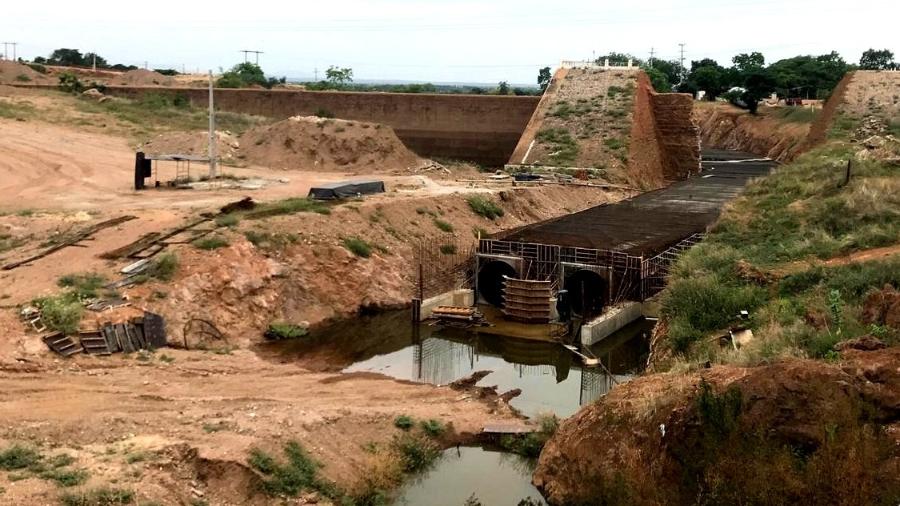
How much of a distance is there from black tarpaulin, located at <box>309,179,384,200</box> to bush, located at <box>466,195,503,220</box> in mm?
4057

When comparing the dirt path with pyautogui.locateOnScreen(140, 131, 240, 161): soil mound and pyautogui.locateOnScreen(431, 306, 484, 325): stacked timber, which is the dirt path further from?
pyautogui.locateOnScreen(140, 131, 240, 161): soil mound

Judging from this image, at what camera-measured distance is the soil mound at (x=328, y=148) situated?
48.8 m

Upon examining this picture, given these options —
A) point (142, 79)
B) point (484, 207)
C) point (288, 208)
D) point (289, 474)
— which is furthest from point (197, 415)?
point (142, 79)

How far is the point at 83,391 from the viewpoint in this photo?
1856 centimetres

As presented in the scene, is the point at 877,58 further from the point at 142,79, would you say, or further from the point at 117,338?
the point at 117,338

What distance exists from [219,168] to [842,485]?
128 ft

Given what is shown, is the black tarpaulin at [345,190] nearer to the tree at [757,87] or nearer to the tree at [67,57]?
the tree at [757,87]

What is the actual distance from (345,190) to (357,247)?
6.40 m

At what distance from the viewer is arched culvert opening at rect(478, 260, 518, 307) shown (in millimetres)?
31359

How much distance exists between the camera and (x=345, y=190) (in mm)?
36250

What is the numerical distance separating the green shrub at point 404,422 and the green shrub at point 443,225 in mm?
17451

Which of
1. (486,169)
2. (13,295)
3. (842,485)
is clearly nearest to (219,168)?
(486,169)

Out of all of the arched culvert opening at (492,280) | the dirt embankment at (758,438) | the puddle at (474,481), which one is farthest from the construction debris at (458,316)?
the dirt embankment at (758,438)

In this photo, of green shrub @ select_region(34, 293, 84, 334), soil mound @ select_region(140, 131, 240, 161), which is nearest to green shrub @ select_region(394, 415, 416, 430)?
green shrub @ select_region(34, 293, 84, 334)
